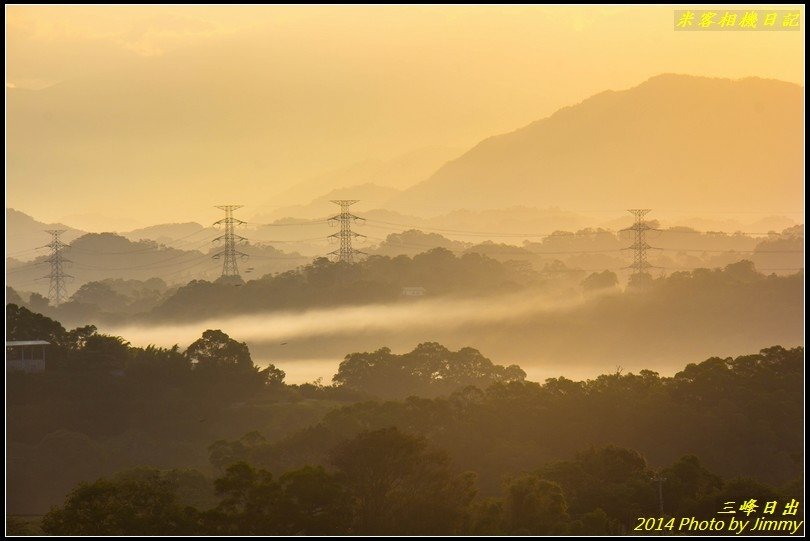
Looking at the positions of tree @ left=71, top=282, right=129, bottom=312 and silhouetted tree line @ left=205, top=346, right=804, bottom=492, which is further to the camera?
tree @ left=71, top=282, right=129, bottom=312

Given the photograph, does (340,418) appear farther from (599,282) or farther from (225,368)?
(599,282)

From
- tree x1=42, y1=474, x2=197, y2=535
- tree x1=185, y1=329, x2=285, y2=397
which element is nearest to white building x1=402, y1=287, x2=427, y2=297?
tree x1=185, y1=329, x2=285, y2=397

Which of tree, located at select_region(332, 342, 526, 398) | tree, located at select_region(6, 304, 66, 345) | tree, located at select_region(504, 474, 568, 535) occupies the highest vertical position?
tree, located at select_region(6, 304, 66, 345)

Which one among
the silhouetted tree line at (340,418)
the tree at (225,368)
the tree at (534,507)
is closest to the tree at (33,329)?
the silhouetted tree line at (340,418)

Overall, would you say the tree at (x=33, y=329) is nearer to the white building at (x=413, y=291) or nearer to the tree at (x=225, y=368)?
the tree at (x=225, y=368)

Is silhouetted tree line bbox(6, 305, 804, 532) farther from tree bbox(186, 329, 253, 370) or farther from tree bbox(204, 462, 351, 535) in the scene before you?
tree bbox(204, 462, 351, 535)

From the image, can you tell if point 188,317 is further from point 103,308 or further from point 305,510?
point 305,510
